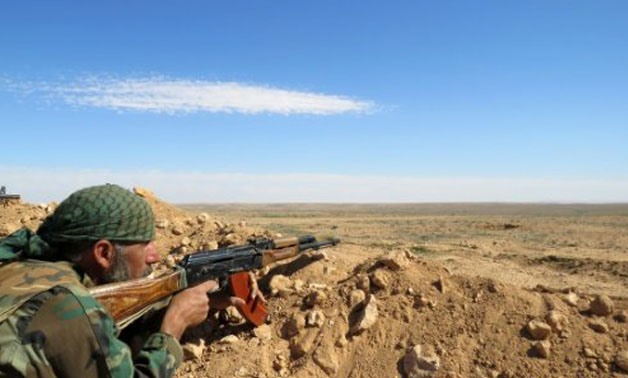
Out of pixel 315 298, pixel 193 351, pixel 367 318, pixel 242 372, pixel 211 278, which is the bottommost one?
pixel 242 372

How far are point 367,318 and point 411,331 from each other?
459 mm

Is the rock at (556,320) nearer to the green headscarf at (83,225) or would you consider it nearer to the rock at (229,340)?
the rock at (229,340)

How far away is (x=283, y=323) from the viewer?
6.08 m

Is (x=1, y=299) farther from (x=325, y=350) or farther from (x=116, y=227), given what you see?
Result: (x=325, y=350)

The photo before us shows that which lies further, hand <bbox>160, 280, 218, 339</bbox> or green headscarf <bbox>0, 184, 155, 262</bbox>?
hand <bbox>160, 280, 218, 339</bbox>

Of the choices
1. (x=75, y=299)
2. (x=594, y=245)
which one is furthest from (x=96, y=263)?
(x=594, y=245)

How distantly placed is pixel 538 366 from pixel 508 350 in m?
0.29

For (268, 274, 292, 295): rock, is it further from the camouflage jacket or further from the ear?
the camouflage jacket

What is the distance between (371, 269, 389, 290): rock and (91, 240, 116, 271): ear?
391 centimetres

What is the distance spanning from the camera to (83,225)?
8.43 ft

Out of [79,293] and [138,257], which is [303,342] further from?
[79,293]

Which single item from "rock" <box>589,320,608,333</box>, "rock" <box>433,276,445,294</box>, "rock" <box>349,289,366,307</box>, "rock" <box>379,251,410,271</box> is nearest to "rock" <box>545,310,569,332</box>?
"rock" <box>589,320,608,333</box>

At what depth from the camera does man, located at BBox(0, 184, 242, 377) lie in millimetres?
2111

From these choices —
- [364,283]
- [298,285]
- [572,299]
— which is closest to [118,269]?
[364,283]
